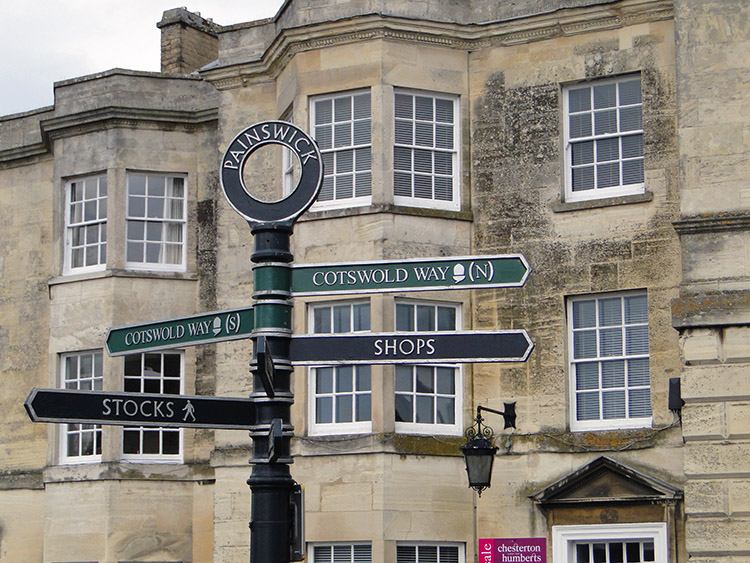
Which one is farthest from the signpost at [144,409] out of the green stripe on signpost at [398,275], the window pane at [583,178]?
the window pane at [583,178]

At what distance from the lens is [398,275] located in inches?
322

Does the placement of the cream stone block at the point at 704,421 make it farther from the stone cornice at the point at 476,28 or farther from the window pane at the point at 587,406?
the stone cornice at the point at 476,28

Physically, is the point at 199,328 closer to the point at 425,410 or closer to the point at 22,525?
the point at 425,410

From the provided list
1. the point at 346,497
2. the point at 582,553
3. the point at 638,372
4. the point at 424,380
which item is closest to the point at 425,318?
the point at 424,380

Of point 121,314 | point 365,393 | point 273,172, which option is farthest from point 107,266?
point 365,393

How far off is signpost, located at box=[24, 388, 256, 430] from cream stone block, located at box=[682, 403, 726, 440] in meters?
7.21

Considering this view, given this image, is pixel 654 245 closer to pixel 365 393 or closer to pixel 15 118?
pixel 365 393

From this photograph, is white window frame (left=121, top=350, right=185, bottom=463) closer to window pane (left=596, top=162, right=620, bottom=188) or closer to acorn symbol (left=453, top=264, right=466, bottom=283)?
window pane (left=596, top=162, right=620, bottom=188)

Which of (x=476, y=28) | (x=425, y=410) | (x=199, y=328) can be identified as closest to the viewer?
(x=199, y=328)

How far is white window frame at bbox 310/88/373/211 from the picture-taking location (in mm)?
17750

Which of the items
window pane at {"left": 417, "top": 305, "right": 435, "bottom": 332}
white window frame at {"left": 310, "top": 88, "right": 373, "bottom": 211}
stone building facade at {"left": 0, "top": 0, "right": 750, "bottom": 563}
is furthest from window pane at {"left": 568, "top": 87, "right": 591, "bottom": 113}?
window pane at {"left": 417, "top": 305, "right": 435, "bottom": 332}

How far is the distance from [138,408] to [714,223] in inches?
315

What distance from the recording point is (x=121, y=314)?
66.5ft

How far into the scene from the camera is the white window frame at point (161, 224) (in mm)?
20625
